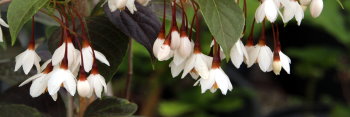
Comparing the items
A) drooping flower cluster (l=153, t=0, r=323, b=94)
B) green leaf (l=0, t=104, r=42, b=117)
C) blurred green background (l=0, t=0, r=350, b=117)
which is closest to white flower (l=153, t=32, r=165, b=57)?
drooping flower cluster (l=153, t=0, r=323, b=94)

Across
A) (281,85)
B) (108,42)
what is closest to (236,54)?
(108,42)

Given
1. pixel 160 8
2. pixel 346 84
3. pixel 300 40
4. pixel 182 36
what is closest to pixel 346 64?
pixel 346 84

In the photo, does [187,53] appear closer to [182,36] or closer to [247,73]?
[182,36]

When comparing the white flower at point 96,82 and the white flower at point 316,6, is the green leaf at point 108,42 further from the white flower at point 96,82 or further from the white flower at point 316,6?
the white flower at point 316,6

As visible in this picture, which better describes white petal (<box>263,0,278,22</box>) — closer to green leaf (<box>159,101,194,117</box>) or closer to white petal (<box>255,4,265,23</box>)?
white petal (<box>255,4,265,23</box>)

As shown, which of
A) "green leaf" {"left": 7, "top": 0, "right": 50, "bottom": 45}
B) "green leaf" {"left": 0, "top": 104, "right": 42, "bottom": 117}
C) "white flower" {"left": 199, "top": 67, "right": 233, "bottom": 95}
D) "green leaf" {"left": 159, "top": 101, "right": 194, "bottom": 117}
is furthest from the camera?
"green leaf" {"left": 159, "top": 101, "right": 194, "bottom": 117}

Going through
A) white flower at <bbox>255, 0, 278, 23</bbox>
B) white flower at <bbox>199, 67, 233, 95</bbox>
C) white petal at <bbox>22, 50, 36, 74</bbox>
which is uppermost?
white flower at <bbox>255, 0, 278, 23</bbox>
